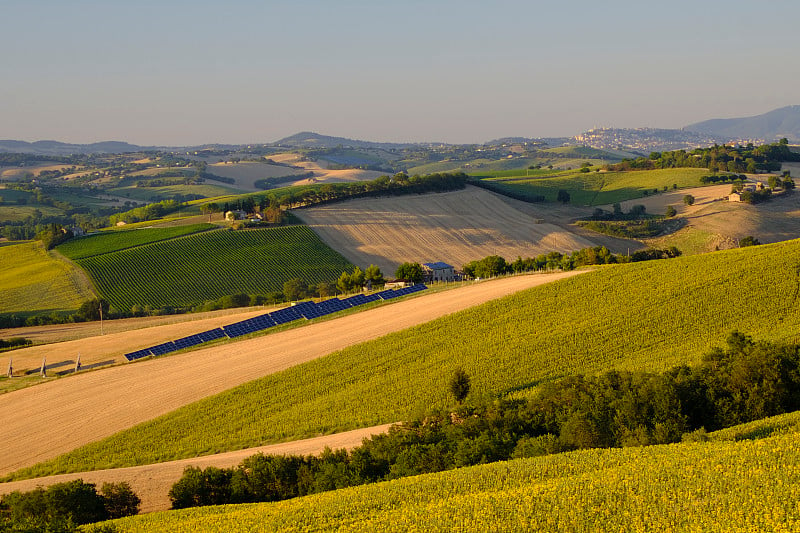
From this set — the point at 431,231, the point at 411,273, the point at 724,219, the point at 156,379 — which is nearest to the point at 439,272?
the point at 411,273

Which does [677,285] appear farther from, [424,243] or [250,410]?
[424,243]

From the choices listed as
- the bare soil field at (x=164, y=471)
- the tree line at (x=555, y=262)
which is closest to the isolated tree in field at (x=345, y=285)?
the tree line at (x=555, y=262)

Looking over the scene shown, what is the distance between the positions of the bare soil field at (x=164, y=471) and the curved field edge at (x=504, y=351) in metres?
1.85

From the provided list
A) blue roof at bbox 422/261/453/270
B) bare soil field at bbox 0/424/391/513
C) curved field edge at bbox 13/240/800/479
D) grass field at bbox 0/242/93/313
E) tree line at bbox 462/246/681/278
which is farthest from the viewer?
blue roof at bbox 422/261/453/270

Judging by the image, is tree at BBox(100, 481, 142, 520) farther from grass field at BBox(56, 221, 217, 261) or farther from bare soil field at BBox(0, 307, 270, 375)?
grass field at BBox(56, 221, 217, 261)

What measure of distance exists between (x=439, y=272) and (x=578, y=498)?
94216 mm

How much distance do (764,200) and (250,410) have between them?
476 ft

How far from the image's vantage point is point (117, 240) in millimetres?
134625

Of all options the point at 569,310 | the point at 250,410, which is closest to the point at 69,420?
the point at 250,410

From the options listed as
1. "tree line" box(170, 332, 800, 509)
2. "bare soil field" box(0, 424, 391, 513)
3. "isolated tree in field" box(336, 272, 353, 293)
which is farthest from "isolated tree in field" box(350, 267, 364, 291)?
"tree line" box(170, 332, 800, 509)

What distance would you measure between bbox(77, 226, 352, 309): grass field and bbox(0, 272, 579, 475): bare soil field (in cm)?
2756

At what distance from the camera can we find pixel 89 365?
6931 centimetres

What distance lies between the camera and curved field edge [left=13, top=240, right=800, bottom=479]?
1944 inches

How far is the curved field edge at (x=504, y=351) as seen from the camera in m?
49.4
